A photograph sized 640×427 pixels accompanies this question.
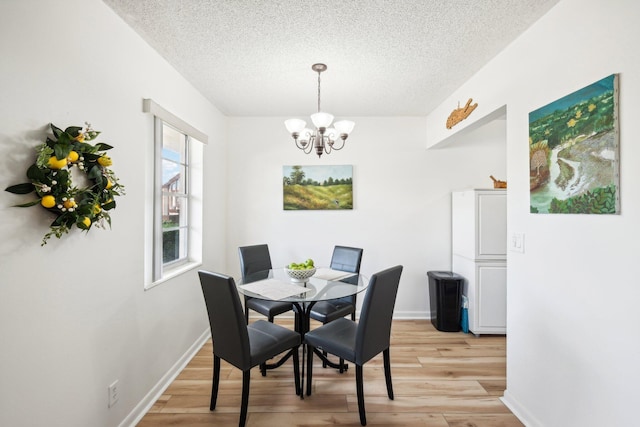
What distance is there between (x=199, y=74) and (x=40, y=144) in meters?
1.55

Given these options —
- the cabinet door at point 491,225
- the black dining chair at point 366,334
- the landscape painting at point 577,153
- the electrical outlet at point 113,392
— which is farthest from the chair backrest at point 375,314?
the cabinet door at point 491,225

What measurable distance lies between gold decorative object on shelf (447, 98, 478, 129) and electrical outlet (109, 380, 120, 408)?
3.25m

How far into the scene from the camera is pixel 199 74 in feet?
8.14

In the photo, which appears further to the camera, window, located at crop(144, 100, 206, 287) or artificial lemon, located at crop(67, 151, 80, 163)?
window, located at crop(144, 100, 206, 287)

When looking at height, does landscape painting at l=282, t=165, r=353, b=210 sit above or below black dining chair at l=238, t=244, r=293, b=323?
above

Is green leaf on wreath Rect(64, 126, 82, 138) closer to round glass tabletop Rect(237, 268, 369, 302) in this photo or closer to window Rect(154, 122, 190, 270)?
window Rect(154, 122, 190, 270)

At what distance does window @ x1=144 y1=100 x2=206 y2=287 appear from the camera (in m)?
2.14

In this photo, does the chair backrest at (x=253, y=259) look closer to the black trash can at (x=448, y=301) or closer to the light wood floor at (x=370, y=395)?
the light wood floor at (x=370, y=395)

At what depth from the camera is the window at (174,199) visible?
2139 millimetres

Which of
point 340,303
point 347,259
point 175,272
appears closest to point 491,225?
point 347,259

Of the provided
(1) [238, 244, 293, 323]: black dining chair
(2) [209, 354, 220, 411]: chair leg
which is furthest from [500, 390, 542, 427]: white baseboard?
(2) [209, 354, 220, 411]: chair leg

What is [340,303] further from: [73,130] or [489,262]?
[73,130]

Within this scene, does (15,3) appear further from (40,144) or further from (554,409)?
(554,409)

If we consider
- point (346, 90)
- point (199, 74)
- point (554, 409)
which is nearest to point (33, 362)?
A: point (199, 74)
